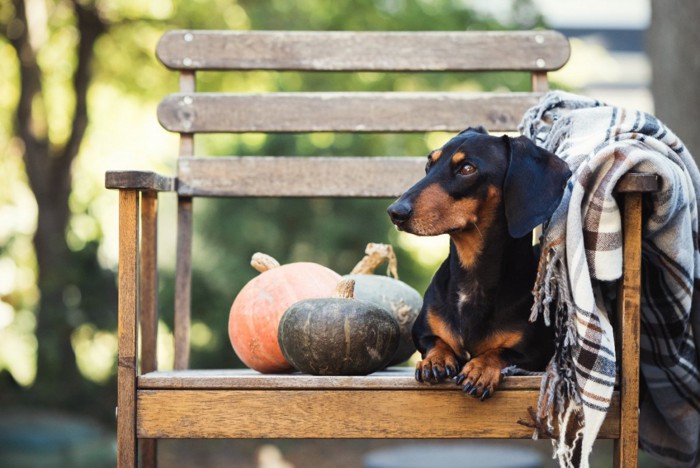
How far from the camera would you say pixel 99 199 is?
10.0m

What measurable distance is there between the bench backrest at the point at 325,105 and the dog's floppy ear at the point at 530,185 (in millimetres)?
1111

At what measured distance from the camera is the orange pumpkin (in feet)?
9.58

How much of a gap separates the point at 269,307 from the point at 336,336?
17.0 inches

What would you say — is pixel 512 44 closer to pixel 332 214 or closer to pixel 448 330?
pixel 448 330

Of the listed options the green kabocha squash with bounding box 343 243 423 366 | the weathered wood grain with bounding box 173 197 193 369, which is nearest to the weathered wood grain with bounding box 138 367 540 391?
the green kabocha squash with bounding box 343 243 423 366

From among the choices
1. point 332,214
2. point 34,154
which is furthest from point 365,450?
point 34,154

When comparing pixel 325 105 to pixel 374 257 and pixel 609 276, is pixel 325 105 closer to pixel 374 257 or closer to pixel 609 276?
pixel 374 257

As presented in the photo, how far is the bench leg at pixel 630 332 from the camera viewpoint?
95.6 inches

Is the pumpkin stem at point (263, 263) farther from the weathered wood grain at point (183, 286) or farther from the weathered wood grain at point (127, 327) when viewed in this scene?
the weathered wood grain at point (127, 327)

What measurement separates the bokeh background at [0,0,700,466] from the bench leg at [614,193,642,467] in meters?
1.86

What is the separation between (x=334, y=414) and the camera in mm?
2477

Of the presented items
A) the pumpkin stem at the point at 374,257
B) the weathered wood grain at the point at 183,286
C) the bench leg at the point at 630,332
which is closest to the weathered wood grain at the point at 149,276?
the weathered wood grain at the point at 183,286

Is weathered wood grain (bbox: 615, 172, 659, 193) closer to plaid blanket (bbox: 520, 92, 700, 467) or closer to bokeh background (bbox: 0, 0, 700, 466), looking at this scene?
plaid blanket (bbox: 520, 92, 700, 467)

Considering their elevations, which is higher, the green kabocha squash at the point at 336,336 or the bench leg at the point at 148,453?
the green kabocha squash at the point at 336,336
